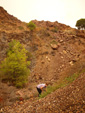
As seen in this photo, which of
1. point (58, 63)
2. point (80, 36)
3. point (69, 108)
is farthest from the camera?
point (80, 36)

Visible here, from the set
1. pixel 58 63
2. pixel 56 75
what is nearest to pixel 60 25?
pixel 58 63

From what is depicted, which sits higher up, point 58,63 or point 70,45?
point 70,45

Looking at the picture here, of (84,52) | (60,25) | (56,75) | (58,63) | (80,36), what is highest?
(60,25)

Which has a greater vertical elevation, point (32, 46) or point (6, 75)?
point (32, 46)

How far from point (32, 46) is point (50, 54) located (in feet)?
13.1

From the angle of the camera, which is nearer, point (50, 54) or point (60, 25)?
point (50, 54)

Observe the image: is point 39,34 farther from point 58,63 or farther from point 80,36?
point 80,36

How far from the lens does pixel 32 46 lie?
1672 cm

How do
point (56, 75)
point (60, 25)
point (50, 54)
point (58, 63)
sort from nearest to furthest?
point (56, 75) → point (58, 63) → point (50, 54) → point (60, 25)

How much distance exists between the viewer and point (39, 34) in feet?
63.4

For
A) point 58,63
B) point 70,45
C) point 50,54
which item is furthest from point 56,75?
point 70,45

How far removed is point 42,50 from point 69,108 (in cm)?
1402

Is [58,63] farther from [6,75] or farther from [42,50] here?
[6,75]

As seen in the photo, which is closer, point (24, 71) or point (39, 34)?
point (24, 71)
